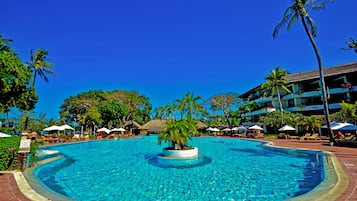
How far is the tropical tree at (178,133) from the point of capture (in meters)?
15.2

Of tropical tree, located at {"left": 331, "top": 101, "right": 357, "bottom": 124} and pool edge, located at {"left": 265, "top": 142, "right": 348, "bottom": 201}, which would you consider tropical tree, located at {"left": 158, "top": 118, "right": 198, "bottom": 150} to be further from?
tropical tree, located at {"left": 331, "top": 101, "right": 357, "bottom": 124}

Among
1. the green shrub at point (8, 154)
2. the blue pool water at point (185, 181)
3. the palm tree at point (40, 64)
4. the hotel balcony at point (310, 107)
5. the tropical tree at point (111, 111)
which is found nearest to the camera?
the blue pool water at point (185, 181)

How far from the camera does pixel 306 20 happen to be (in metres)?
19.2

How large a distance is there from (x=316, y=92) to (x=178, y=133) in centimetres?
3252

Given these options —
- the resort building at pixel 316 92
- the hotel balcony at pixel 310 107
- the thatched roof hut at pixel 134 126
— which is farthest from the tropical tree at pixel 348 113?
the thatched roof hut at pixel 134 126

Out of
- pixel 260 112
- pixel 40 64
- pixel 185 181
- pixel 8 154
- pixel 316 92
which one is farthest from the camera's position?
pixel 260 112

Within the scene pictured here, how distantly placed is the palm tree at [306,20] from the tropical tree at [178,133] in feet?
36.8

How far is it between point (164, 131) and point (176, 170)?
461 cm

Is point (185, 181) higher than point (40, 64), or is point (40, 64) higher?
point (40, 64)

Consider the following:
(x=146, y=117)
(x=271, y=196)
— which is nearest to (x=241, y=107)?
(x=146, y=117)

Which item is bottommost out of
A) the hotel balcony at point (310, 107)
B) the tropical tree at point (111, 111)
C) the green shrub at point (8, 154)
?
the green shrub at point (8, 154)

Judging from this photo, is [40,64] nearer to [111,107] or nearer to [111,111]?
[111,107]

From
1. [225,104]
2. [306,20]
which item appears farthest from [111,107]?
[306,20]

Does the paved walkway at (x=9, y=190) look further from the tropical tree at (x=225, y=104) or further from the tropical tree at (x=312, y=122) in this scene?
the tropical tree at (x=225, y=104)
